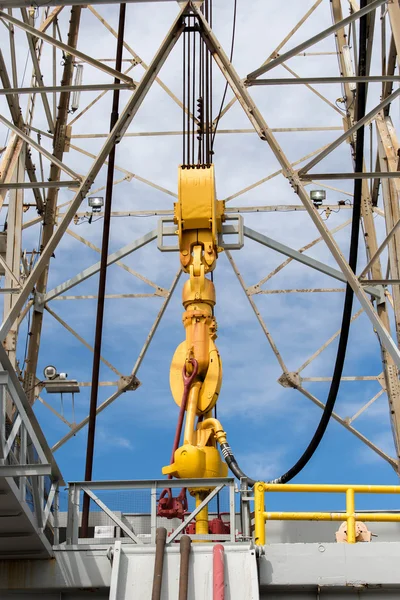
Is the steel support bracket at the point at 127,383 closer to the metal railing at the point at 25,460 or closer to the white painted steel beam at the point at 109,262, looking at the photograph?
the white painted steel beam at the point at 109,262

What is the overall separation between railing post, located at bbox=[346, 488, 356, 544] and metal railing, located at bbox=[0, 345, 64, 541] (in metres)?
4.23

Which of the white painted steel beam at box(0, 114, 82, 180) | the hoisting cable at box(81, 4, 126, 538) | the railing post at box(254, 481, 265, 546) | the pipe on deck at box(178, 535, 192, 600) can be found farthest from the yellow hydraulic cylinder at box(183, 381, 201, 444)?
the white painted steel beam at box(0, 114, 82, 180)

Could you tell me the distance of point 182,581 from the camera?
1315 cm

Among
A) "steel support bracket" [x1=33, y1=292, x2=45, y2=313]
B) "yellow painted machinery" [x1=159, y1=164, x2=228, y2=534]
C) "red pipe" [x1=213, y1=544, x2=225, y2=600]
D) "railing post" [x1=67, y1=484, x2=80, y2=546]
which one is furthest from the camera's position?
"steel support bracket" [x1=33, y1=292, x2=45, y2=313]

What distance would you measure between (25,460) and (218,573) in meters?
2.98

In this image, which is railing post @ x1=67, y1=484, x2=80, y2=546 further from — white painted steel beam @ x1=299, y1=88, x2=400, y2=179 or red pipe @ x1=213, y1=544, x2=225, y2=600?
white painted steel beam @ x1=299, y1=88, x2=400, y2=179

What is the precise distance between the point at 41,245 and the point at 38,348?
3.01m

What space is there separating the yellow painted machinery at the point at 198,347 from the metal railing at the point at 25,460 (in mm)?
2700

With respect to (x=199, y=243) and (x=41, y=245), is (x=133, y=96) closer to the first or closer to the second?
(x=199, y=243)

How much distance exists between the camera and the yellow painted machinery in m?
17.3

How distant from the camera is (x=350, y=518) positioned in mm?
14289

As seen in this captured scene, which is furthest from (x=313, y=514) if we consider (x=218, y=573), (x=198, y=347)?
(x=198, y=347)

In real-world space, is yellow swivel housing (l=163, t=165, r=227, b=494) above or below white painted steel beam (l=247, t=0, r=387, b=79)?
below

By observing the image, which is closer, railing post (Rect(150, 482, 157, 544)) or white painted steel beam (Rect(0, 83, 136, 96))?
railing post (Rect(150, 482, 157, 544))
